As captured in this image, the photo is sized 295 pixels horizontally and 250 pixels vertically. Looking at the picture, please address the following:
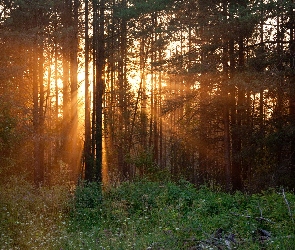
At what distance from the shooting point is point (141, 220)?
33.2ft

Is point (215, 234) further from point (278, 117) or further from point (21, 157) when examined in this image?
point (21, 157)

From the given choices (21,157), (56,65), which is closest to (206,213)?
(21,157)

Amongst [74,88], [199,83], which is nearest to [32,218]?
[199,83]

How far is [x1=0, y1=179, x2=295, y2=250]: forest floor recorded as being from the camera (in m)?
7.81

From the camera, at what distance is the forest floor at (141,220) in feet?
25.6

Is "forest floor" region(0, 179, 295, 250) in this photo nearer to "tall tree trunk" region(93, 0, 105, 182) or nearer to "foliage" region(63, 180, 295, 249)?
"foliage" region(63, 180, 295, 249)

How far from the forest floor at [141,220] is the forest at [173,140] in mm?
35

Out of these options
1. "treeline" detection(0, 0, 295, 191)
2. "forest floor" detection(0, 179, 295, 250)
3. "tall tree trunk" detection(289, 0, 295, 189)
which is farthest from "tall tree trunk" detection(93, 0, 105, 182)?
"tall tree trunk" detection(289, 0, 295, 189)

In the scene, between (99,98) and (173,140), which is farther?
(173,140)

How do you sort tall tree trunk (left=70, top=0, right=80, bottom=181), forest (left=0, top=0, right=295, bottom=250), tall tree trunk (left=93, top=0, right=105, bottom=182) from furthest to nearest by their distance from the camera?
1. tall tree trunk (left=70, top=0, right=80, bottom=181)
2. tall tree trunk (left=93, top=0, right=105, bottom=182)
3. forest (left=0, top=0, right=295, bottom=250)

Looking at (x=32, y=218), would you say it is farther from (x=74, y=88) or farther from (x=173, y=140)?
(x=173, y=140)

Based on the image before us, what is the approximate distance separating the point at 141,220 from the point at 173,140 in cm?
2119

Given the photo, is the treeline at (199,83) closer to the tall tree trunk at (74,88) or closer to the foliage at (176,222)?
the tall tree trunk at (74,88)

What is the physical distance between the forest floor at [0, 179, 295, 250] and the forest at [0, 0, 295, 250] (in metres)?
0.03
